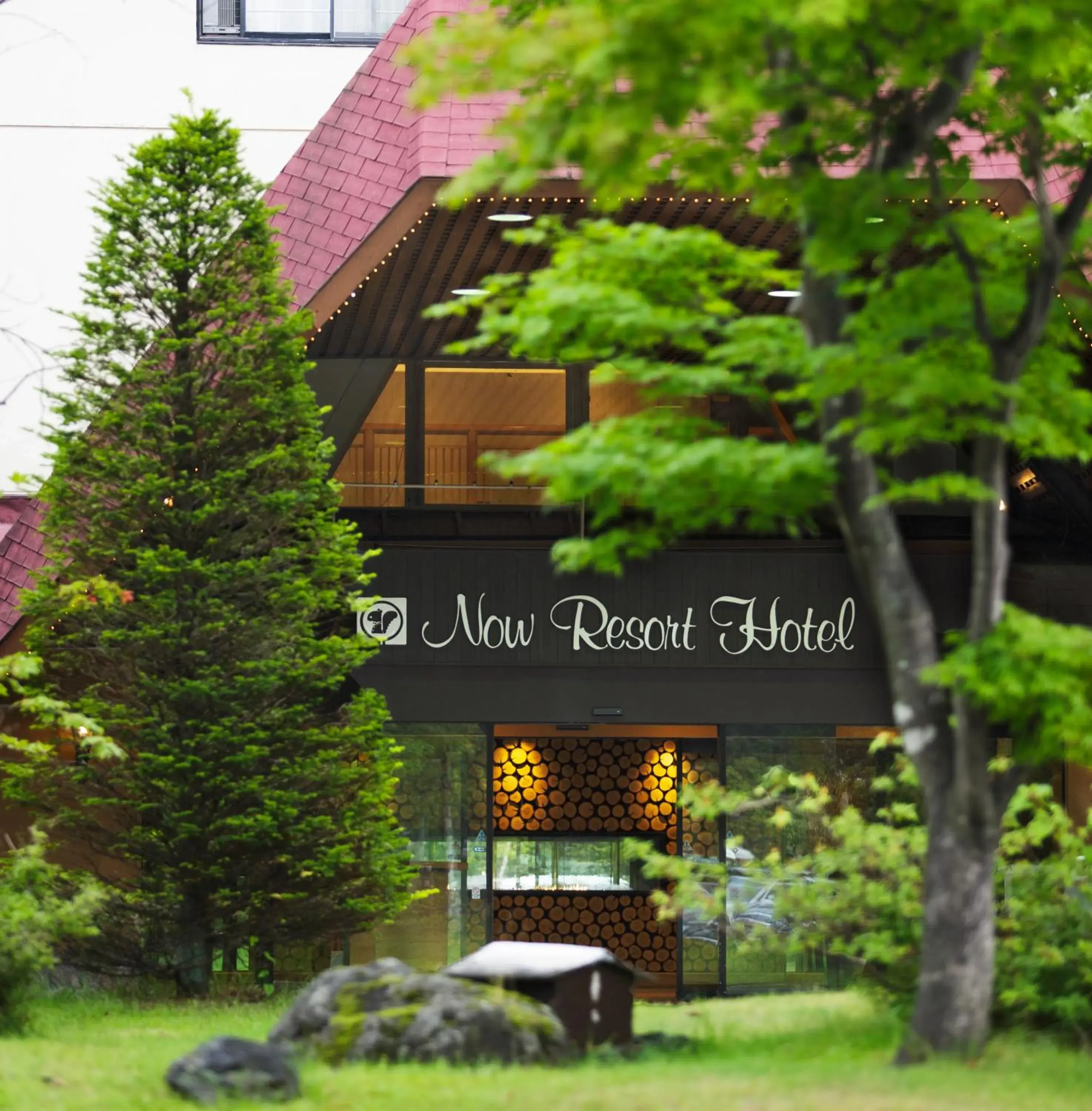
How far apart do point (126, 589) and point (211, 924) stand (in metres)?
2.89

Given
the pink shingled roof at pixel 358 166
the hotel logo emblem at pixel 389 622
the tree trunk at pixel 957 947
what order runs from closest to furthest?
the tree trunk at pixel 957 947 → the pink shingled roof at pixel 358 166 → the hotel logo emblem at pixel 389 622

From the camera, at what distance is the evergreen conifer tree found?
1321 cm

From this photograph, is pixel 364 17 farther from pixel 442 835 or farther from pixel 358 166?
pixel 442 835

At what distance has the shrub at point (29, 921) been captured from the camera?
1059cm

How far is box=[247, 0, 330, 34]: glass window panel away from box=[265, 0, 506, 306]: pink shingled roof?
4.99 meters

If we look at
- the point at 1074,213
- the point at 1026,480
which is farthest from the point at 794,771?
the point at 1074,213

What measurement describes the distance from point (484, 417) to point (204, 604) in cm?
624

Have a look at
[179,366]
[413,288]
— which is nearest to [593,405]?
[413,288]

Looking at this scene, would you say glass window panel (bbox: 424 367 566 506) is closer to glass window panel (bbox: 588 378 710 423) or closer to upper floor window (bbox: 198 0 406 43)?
glass window panel (bbox: 588 378 710 423)

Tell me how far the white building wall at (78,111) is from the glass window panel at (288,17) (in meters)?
0.35

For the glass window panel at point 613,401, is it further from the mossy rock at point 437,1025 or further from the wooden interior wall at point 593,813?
the mossy rock at point 437,1025

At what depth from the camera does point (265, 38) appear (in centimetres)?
1988

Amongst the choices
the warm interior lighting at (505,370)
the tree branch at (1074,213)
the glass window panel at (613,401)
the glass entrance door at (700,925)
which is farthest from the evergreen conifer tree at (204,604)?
the tree branch at (1074,213)

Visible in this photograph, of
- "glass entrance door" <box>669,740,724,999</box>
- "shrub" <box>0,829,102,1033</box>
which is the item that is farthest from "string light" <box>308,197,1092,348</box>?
"glass entrance door" <box>669,740,724,999</box>
